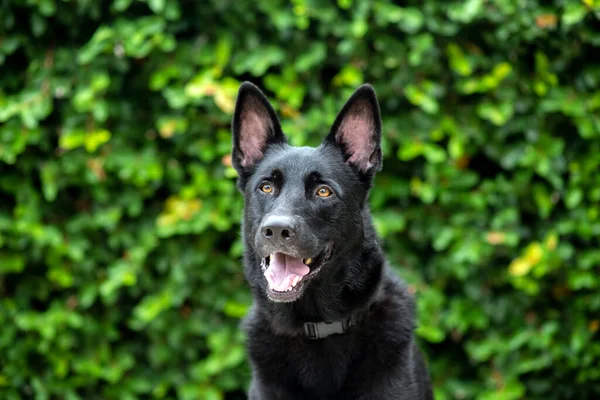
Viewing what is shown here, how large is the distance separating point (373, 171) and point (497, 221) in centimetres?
147

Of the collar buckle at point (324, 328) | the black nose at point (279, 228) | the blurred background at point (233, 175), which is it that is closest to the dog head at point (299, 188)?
the black nose at point (279, 228)

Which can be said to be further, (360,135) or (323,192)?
(360,135)

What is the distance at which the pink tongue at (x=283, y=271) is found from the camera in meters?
2.77

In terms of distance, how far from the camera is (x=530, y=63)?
14.5ft

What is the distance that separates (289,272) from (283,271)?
2 centimetres

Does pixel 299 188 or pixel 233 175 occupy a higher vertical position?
pixel 299 188

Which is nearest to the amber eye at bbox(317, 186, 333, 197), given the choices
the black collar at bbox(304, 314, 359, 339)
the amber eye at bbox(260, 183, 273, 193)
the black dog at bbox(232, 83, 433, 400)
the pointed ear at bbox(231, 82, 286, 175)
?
the black dog at bbox(232, 83, 433, 400)

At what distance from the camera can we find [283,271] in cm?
282

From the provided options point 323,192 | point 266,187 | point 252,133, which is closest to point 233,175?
point 252,133

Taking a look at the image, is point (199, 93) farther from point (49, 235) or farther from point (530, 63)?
point (530, 63)

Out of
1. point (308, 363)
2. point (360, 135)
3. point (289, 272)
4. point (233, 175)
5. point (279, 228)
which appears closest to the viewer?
point (279, 228)

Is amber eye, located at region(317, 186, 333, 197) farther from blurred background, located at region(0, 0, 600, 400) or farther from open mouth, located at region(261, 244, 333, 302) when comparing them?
blurred background, located at region(0, 0, 600, 400)

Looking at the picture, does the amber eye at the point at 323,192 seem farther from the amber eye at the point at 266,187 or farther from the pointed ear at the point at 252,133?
the pointed ear at the point at 252,133

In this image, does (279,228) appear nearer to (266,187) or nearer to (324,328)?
(266,187)
